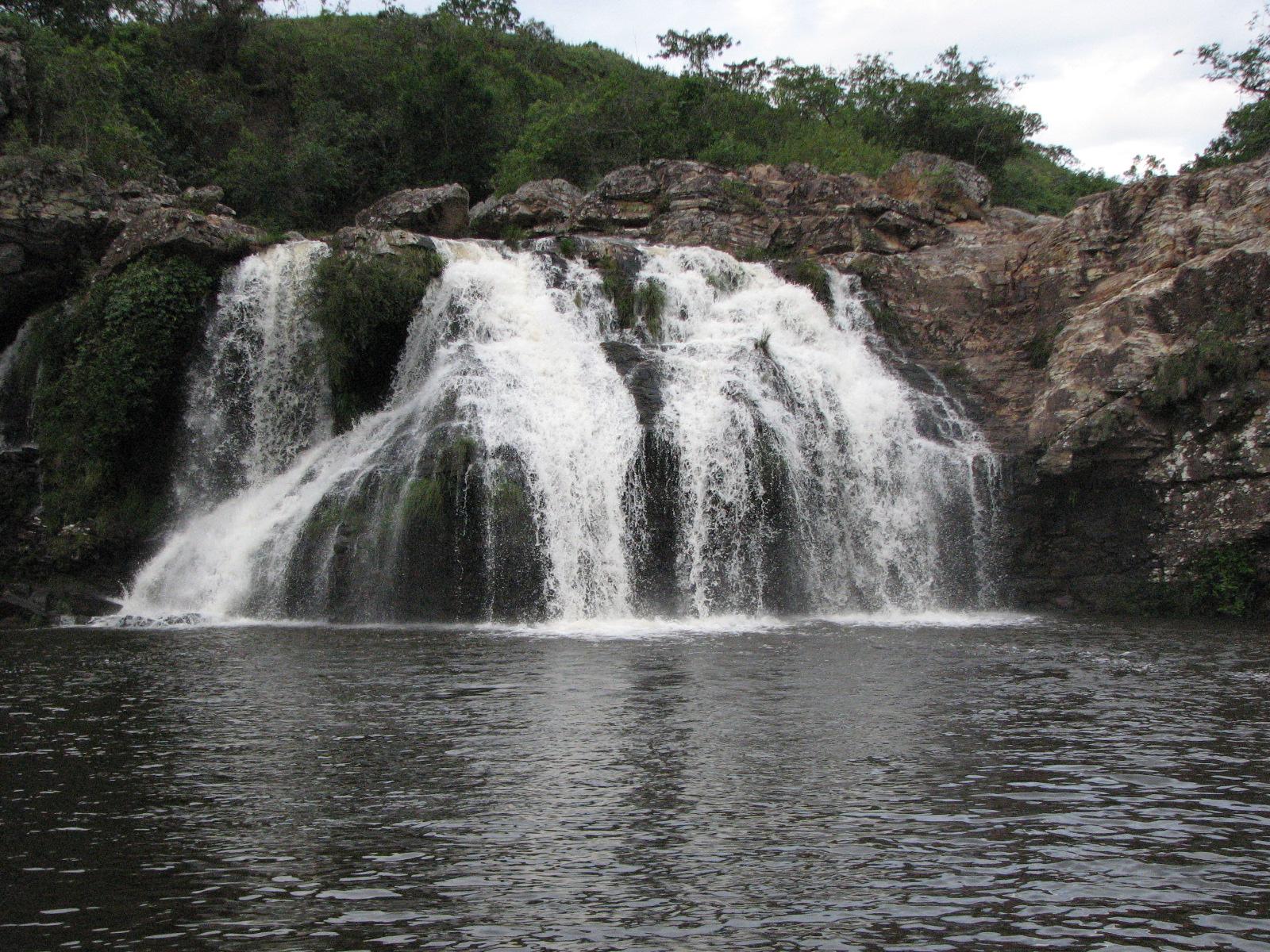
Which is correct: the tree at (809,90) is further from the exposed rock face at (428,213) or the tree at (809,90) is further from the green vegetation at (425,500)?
the green vegetation at (425,500)

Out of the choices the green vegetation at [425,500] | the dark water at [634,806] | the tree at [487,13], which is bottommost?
the dark water at [634,806]

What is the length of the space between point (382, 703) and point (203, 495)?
12888 mm

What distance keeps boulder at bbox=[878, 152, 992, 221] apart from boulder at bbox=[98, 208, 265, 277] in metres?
17.7

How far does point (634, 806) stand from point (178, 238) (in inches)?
745

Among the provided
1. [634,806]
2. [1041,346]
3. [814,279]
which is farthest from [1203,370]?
[634,806]


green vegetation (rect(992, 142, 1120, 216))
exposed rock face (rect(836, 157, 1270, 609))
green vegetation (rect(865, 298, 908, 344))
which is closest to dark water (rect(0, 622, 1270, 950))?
exposed rock face (rect(836, 157, 1270, 609))

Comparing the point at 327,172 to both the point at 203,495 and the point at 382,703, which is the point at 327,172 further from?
the point at 382,703

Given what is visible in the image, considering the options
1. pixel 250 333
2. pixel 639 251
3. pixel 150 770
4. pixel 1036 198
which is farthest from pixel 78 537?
pixel 1036 198

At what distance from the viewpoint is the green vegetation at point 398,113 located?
35500mm

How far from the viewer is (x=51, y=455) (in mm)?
20812

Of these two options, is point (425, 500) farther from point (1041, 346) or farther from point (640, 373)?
point (1041, 346)

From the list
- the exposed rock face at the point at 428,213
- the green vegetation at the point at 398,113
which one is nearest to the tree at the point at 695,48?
the green vegetation at the point at 398,113

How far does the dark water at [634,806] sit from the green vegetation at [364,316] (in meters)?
10.3

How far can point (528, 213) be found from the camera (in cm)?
2944
